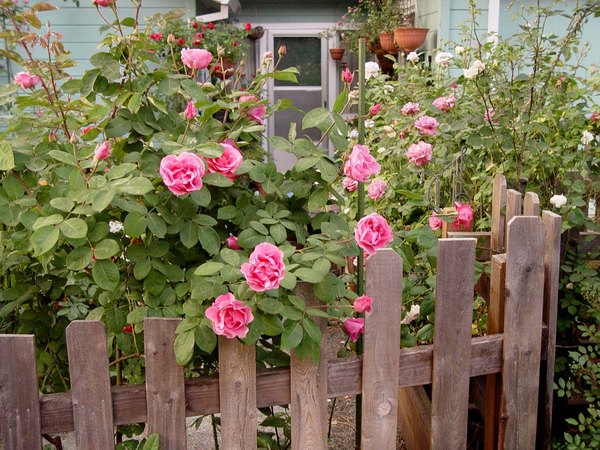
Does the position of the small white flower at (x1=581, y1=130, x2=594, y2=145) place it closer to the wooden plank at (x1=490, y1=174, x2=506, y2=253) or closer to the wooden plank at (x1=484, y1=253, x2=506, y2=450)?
the wooden plank at (x1=490, y1=174, x2=506, y2=253)

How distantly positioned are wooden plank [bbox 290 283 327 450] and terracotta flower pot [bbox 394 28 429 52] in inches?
192

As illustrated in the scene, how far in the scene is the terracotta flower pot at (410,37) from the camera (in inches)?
244

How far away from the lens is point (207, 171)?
5.44ft

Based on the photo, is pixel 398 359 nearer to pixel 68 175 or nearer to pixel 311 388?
pixel 311 388

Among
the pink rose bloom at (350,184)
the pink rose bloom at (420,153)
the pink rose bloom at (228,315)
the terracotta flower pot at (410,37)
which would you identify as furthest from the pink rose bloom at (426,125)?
the terracotta flower pot at (410,37)

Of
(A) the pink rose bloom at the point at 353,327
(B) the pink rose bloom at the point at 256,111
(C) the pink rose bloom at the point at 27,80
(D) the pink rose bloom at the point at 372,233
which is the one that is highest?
(C) the pink rose bloom at the point at 27,80

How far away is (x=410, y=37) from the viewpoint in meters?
6.20

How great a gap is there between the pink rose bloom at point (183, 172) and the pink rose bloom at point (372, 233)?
377 millimetres

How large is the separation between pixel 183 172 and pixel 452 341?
2.90 ft

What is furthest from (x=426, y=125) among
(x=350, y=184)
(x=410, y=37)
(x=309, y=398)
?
(x=410, y=37)

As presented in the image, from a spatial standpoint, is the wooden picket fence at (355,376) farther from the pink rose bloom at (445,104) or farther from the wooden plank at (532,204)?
the pink rose bloom at (445,104)

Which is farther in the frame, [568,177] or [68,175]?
[568,177]

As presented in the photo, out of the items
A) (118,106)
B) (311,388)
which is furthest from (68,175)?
(311,388)

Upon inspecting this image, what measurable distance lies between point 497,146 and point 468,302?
1327 mm
